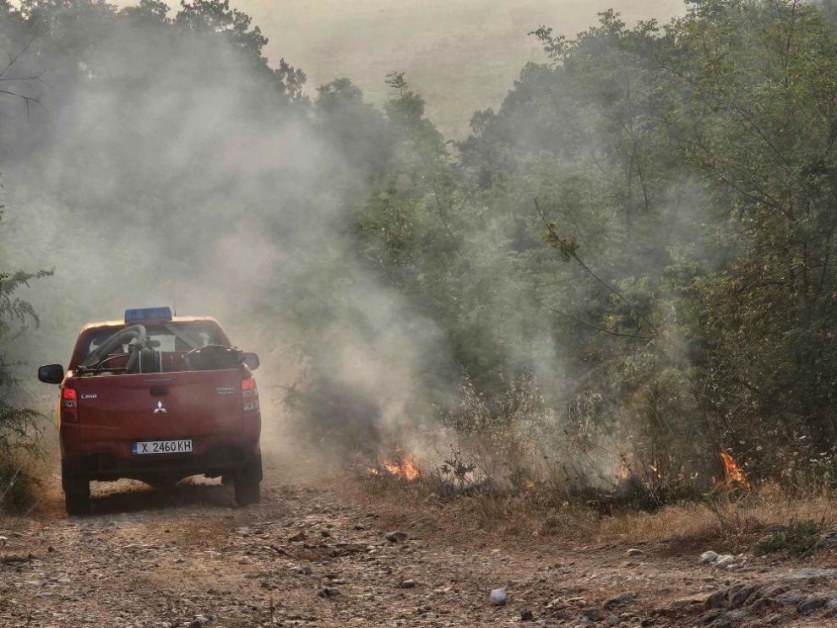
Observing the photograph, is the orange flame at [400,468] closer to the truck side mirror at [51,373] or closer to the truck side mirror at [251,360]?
the truck side mirror at [251,360]

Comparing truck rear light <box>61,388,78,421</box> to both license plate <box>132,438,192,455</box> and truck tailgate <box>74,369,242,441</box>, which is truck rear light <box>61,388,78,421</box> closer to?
truck tailgate <box>74,369,242,441</box>

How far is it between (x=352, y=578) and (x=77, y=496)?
3.84 m

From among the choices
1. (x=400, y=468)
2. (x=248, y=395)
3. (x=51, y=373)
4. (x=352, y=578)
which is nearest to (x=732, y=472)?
(x=352, y=578)

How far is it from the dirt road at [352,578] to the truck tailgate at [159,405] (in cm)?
82

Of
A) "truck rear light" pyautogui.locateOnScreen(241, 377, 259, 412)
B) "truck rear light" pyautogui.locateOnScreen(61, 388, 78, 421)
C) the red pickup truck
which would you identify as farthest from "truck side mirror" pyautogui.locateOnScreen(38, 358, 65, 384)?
"truck rear light" pyautogui.locateOnScreen(241, 377, 259, 412)

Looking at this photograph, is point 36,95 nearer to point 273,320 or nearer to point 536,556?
point 273,320

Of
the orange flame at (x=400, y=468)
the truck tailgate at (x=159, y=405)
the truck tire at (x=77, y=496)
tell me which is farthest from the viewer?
the orange flame at (x=400, y=468)

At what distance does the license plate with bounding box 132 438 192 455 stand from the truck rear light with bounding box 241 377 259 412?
2.08ft

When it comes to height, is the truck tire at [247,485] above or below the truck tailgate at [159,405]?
below

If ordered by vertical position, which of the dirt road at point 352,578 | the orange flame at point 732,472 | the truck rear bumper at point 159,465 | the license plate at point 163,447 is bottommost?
the dirt road at point 352,578

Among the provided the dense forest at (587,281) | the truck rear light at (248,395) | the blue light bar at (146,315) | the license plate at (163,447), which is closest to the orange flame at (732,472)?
the dense forest at (587,281)

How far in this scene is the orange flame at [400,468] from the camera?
1291cm

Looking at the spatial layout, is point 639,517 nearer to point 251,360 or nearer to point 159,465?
point 159,465

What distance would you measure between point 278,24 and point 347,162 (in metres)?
37.5
